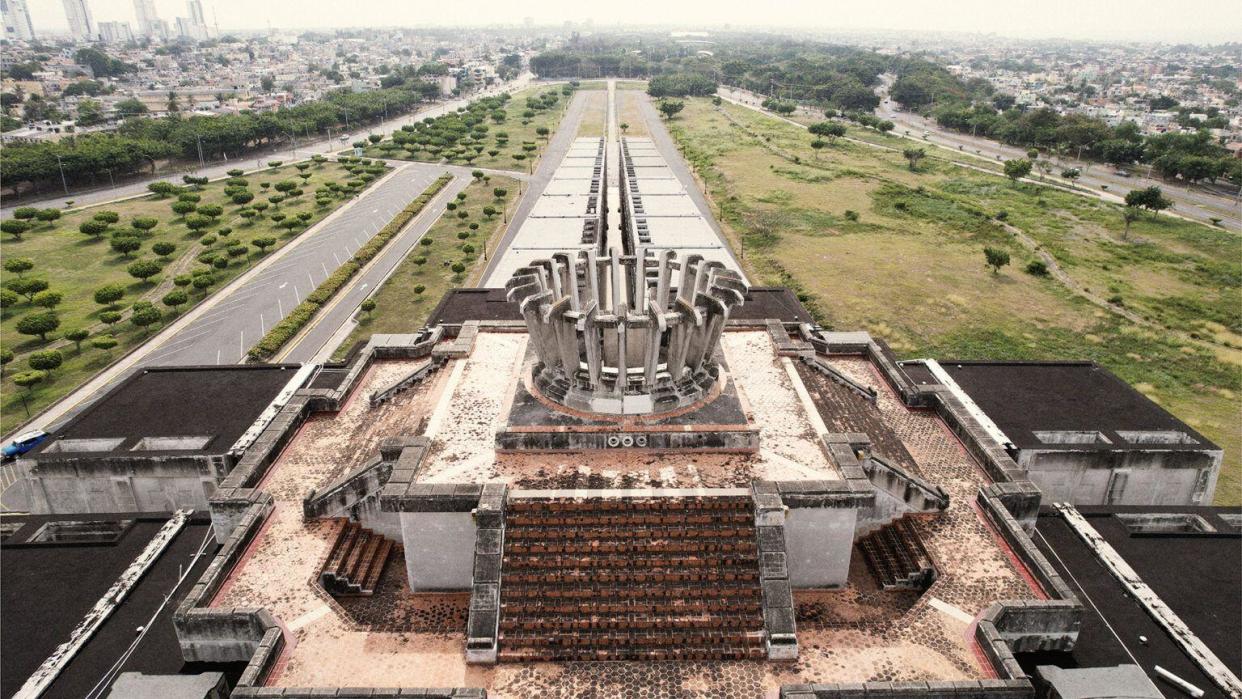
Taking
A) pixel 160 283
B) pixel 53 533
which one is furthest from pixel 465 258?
pixel 53 533

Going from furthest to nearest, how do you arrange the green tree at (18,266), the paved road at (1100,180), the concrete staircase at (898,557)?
1. the paved road at (1100,180)
2. the green tree at (18,266)
3. the concrete staircase at (898,557)

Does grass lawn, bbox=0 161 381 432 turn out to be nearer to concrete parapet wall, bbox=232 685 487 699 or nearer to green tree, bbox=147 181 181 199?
green tree, bbox=147 181 181 199

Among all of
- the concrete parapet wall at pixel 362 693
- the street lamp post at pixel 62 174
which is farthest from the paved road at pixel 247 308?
the street lamp post at pixel 62 174

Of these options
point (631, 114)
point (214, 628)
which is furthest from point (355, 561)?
point (631, 114)

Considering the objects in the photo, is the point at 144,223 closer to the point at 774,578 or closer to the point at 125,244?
the point at 125,244

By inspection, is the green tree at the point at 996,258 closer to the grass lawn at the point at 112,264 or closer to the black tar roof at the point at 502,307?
the black tar roof at the point at 502,307

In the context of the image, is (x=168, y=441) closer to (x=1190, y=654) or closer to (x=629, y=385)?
(x=629, y=385)
